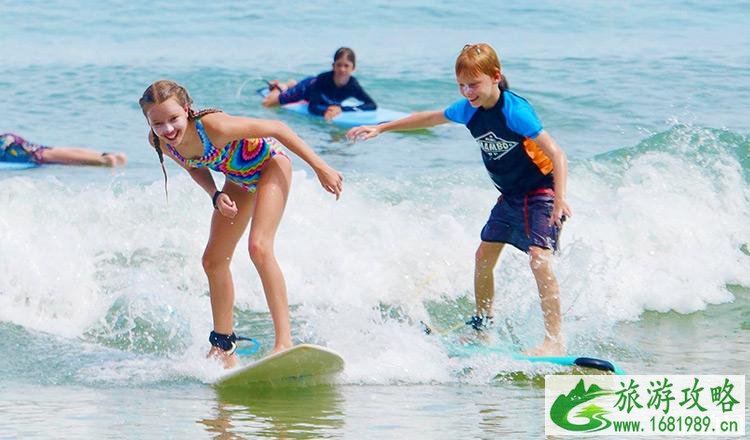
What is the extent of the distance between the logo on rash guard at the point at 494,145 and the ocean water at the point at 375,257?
102cm

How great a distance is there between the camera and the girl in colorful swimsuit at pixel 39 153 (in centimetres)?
1283

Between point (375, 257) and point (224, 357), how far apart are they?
272cm

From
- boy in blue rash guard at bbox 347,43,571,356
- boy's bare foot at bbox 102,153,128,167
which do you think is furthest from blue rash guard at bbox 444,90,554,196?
boy's bare foot at bbox 102,153,128,167

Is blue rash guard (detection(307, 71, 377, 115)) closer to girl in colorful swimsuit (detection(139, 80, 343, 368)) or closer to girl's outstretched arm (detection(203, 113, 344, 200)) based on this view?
girl in colorful swimsuit (detection(139, 80, 343, 368))

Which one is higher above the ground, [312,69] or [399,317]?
[312,69]

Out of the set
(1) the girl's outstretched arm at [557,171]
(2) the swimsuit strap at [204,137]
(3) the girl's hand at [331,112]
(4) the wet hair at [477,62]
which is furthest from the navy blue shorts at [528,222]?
(3) the girl's hand at [331,112]

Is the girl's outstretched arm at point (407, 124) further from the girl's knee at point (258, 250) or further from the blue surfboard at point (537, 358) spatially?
the blue surfboard at point (537, 358)

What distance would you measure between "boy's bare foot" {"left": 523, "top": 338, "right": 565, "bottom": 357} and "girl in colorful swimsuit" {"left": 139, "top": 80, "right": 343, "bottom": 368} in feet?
4.52

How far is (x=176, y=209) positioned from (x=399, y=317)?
2544 millimetres

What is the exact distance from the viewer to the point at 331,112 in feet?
51.5

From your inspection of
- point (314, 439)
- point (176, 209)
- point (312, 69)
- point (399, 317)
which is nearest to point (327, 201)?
point (176, 209)

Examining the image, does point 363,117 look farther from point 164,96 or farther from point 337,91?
point 164,96

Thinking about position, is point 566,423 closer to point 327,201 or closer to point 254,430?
point 254,430

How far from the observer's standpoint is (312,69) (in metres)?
19.8
